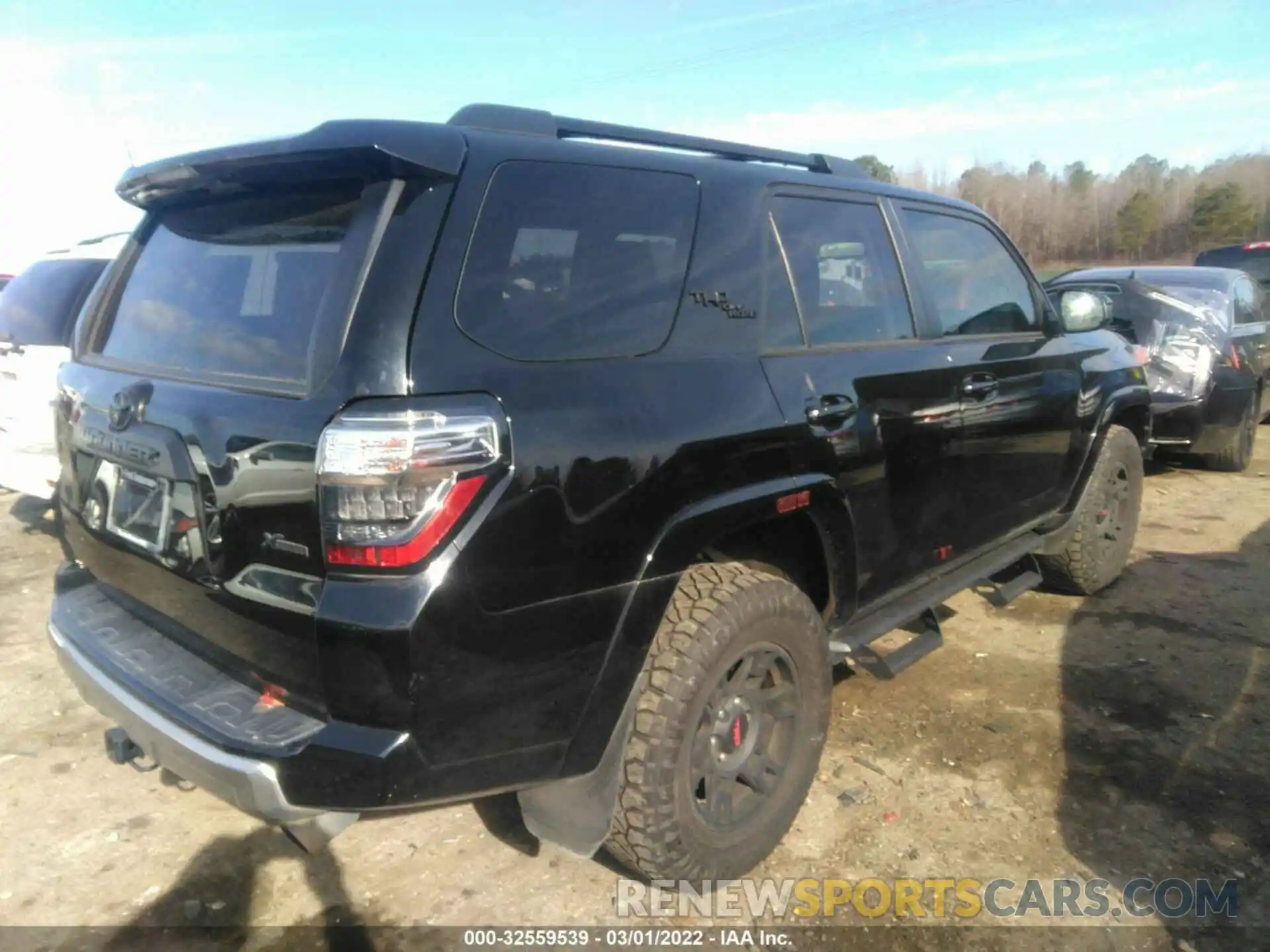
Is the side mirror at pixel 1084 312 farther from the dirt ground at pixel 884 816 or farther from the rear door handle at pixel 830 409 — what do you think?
the rear door handle at pixel 830 409

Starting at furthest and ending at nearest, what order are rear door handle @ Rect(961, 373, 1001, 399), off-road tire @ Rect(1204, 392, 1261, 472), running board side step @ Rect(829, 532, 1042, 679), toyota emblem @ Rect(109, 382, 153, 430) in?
off-road tire @ Rect(1204, 392, 1261, 472), rear door handle @ Rect(961, 373, 1001, 399), running board side step @ Rect(829, 532, 1042, 679), toyota emblem @ Rect(109, 382, 153, 430)

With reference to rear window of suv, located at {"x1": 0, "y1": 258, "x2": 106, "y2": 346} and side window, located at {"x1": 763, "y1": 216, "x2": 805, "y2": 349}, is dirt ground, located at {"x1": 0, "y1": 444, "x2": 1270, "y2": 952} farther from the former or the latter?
rear window of suv, located at {"x1": 0, "y1": 258, "x2": 106, "y2": 346}

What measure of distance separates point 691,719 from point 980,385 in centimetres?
187

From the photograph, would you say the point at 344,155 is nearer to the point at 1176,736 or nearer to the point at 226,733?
the point at 226,733

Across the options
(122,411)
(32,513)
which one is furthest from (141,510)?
(32,513)

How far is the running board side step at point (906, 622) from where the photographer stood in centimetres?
311

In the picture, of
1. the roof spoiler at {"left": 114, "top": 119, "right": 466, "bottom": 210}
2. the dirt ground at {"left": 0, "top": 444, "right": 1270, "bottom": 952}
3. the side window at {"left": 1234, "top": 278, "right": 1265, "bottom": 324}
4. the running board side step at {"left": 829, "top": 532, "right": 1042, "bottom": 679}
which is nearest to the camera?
the roof spoiler at {"left": 114, "top": 119, "right": 466, "bottom": 210}

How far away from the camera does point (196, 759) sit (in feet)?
6.74

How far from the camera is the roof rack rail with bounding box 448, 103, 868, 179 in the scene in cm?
232

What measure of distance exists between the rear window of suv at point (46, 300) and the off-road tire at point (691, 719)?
4.29 metres

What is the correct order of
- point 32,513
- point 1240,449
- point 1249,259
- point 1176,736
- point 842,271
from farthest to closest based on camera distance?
1. point 1249,259
2. point 1240,449
3. point 32,513
4. point 1176,736
5. point 842,271

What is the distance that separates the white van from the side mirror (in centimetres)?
485

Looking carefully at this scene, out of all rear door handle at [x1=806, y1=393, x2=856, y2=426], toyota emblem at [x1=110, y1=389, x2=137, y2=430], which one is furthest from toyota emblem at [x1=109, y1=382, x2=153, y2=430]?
rear door handle at [x1=806, y1=393, x2=856, y2=426]

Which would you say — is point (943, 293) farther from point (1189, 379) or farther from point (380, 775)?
point (1189, 379)
